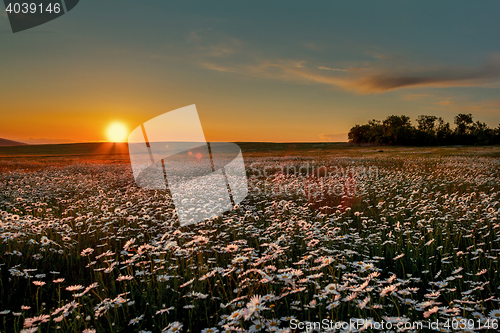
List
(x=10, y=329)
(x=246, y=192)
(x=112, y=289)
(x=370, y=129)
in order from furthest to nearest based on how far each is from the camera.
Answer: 1. (x=370, y=129)
2. (x=246, y=192)
3. (x=112, y=289)
4. (x=10, y=329)

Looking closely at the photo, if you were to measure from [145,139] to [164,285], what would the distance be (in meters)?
5.38

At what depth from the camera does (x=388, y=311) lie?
11.4 feet

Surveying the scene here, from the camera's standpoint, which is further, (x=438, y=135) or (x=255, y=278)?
(x=438, y=135)

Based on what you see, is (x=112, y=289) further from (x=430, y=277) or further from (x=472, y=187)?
(x=472, y=187)

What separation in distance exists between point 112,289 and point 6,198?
1083 cm

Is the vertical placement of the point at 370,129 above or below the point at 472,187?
above

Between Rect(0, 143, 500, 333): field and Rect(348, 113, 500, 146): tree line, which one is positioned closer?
Rect(0, 143, 500, 333): field

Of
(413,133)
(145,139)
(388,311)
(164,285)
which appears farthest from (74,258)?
(413,133)

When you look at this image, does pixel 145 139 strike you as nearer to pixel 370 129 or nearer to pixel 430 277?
pixel 430 277

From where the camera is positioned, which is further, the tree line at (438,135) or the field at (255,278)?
the tree line at (438,135)

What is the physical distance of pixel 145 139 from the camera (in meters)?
8.52

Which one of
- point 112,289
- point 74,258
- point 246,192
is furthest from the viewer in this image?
point 246,192

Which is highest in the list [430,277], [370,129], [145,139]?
[370,129]

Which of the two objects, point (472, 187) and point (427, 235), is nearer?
point (427, 235)
